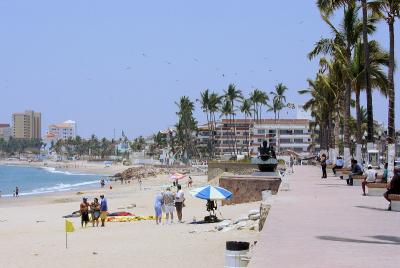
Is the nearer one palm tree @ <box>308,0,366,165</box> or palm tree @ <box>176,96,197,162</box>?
palm tree @ <box>308,0,366,165</box>

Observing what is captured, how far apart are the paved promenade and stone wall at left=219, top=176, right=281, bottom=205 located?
8.97 metres

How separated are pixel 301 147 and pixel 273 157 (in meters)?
108

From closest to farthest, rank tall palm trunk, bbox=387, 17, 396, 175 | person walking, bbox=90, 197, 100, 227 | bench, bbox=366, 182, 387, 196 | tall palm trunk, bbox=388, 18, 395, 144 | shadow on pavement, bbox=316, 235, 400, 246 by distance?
shadow on pavement, bbox=316, 235, 400, 246
bench, bbox=366, 182, 387, 196
tall palm trunk, bbox=387, 17, 396, 175
tall palm trunk, bbox=388, 18, 395, 144
person walking, bbox=90, 197, 100, 227

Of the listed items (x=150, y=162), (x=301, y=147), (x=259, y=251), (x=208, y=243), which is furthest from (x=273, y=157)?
(x=150, y=162)

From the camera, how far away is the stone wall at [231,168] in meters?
55.2

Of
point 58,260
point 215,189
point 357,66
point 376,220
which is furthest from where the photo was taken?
point 357,66

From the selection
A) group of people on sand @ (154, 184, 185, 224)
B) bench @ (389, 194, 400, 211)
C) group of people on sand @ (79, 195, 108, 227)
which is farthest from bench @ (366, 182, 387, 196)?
group of people on sand @ (79, 195, 108, 227)

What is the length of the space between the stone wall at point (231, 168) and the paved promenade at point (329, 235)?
122 feet

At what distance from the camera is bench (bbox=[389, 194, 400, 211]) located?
1547 cm

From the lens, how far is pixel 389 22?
22688mm

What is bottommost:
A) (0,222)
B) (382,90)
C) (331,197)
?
(0,222)

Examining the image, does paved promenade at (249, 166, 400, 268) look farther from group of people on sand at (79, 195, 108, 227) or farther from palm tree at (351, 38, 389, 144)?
palm tree at (351, 38, 389, 144)

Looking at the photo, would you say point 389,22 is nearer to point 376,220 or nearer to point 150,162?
point 376,220

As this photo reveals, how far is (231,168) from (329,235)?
152 ft
